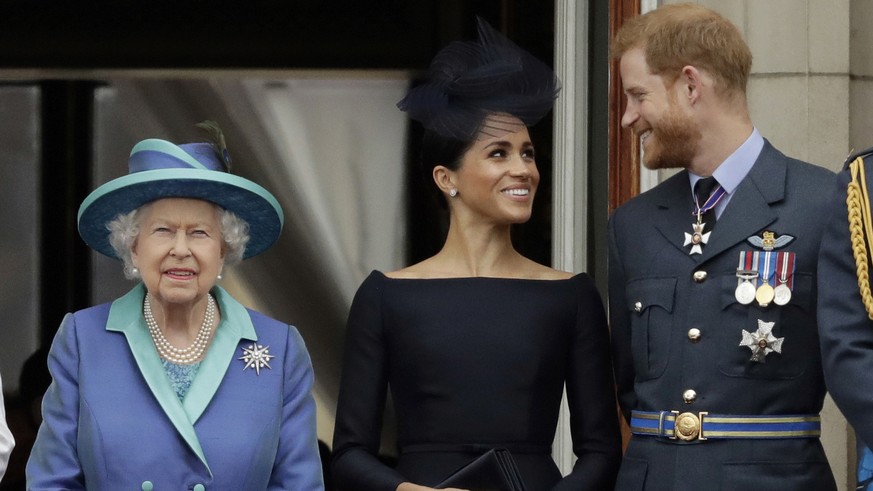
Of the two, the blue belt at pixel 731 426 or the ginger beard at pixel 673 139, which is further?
the ginger beard at pixel 673 139

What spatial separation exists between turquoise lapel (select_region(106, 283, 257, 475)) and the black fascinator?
76cm

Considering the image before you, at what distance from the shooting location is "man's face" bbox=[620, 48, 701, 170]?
171 inches

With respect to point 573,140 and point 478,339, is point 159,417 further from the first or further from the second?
point 573,140

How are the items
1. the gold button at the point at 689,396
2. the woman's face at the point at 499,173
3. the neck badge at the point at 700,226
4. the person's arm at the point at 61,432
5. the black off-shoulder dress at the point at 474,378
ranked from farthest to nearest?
1. the woman's face at the point at 499,173
2. the black off-shoulder dress at the point at 474,378
3. the neck badge at the point at 700,226
4. the gold button at the point at 689,396
5. the person's arm at the point at 61,432

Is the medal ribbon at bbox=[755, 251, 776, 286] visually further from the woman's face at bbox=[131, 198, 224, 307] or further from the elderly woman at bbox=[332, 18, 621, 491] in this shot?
the woman's face at bbox=[131, 198, 224, 307]

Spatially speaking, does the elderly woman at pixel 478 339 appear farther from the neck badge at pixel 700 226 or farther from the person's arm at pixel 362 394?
the neck badge at pixel 700 226

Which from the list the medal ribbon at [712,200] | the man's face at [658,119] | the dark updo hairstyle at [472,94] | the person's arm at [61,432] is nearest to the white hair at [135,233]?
the person's arm at [61,432]

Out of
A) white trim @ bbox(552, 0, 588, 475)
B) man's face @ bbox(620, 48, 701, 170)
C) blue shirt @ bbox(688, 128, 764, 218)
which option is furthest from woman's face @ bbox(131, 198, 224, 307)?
white trim @ bbox(552, 0, 588, 475)

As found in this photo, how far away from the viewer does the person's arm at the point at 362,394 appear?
14.8 ft

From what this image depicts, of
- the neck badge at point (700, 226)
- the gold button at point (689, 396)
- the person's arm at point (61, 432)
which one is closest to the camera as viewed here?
the person's arm at point (61, 432)

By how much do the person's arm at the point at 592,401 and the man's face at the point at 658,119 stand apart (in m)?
0.44

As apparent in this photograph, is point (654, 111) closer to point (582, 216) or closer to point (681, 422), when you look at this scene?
point (681, 422)

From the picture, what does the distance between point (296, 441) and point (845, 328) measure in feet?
4.33

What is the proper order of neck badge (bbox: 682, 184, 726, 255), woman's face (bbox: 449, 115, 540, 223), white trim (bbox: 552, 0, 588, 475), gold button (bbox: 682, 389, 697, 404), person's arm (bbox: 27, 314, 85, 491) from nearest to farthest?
person's arm (bbox: 27, 314, 85, 491)
gold button (bbox: 682, 389, 697, 404)
neck badge (bbox: 682, 184, 726, 255)
woman's face (bbox: 449, 115, 540, 223)
white trim (bbox: 552, 0, 588, 475)
